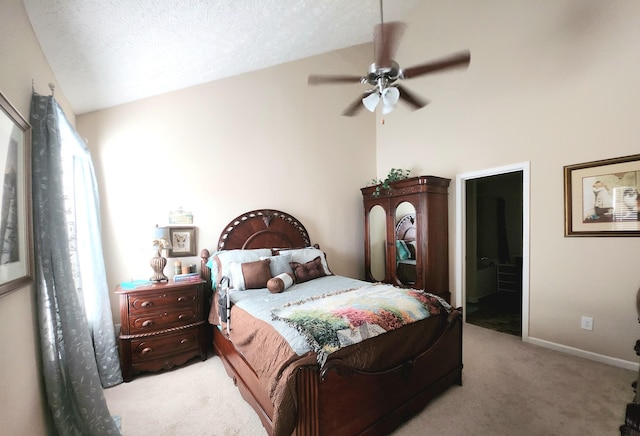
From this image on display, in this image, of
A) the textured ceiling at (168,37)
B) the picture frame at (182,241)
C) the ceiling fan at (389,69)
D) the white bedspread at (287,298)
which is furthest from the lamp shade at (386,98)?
the picture frame at (182,241)

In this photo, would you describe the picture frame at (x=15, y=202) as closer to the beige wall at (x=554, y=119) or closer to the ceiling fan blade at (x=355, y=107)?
the ceiling fan blade at (x=355, y=107)

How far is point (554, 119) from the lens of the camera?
2834mm

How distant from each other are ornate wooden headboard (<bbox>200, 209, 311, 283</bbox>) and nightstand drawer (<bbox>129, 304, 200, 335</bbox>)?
474 millimetres

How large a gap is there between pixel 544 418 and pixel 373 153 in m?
3.92

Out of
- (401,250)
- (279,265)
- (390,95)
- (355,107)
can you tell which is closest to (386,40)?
(390,95)

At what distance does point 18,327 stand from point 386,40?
8.93 feet

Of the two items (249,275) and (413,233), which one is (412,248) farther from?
(249,275)

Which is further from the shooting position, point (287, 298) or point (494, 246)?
point (494, 246)

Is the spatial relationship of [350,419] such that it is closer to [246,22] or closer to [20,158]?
[20,158]

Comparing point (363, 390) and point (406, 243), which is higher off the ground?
point (406, 243)

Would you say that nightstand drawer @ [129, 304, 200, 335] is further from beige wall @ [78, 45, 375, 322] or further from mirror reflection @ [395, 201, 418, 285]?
mirror reflection @ [395, 201, 418, 285]

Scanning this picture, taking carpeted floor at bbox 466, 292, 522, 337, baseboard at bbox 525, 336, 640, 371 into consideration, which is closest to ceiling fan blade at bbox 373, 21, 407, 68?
baseboard at bbox 525, 336, 640, 371

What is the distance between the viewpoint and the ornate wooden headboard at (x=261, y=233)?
128 inches

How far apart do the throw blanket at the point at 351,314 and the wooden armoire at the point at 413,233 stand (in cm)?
143
